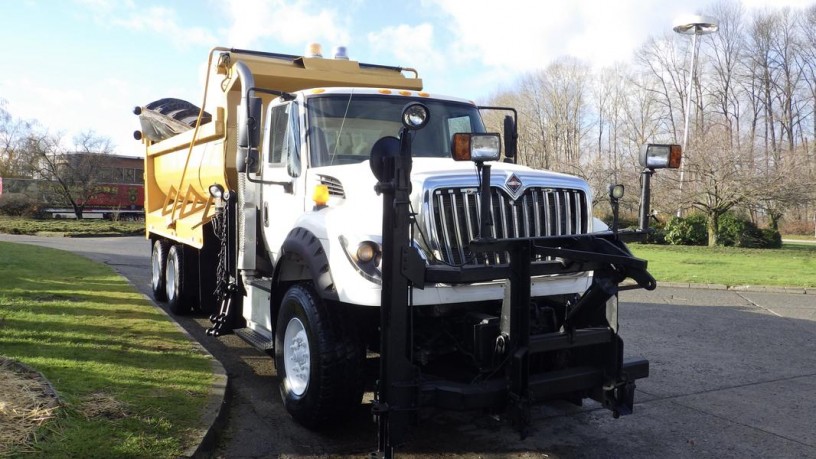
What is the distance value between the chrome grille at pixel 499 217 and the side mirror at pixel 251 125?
2.03 metres

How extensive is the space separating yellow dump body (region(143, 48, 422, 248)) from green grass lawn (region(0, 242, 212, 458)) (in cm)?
135

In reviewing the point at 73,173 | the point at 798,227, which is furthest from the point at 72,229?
the point at 798,227

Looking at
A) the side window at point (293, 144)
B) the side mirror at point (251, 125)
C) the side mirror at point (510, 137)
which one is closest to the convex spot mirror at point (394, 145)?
the side window at point (293, 144)

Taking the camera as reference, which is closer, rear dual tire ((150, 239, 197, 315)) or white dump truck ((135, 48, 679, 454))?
white dump truck ((135, 48, 679, 454))

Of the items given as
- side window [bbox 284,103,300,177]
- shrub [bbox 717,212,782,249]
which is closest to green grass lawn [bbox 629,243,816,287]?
shrub [bbox 717,212,782,249]

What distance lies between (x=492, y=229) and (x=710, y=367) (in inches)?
155

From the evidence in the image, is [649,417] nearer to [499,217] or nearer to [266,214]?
[499,217]

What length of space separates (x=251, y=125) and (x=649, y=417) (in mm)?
4132

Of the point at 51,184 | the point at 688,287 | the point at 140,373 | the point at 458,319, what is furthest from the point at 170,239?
the point at 51,184

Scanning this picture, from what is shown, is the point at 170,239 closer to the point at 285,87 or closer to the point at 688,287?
the point at 285,87

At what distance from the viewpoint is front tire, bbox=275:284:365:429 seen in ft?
15.2

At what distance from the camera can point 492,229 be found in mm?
4555

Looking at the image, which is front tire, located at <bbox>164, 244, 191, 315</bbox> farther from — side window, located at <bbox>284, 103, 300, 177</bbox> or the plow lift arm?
the plow lift arm

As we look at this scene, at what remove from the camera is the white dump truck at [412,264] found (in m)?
4.02
